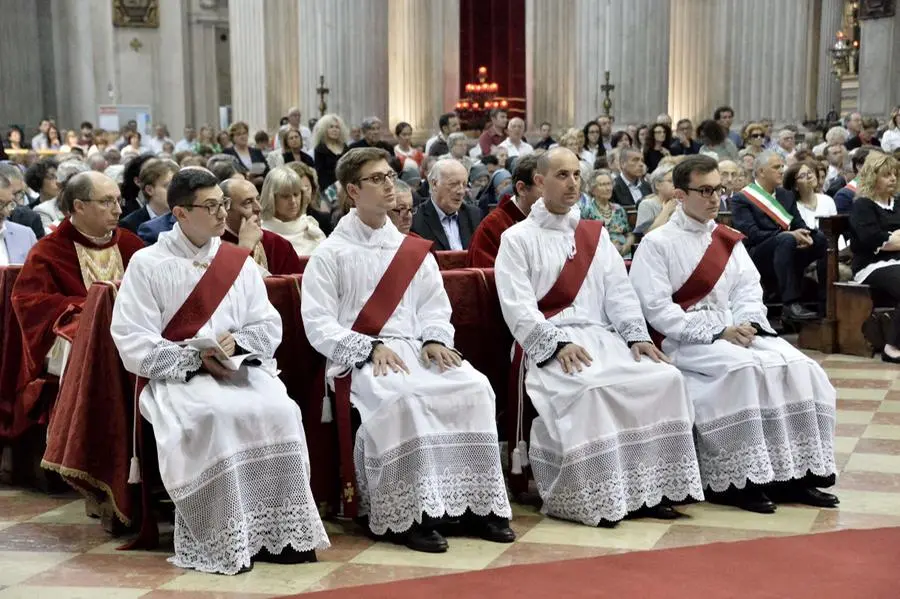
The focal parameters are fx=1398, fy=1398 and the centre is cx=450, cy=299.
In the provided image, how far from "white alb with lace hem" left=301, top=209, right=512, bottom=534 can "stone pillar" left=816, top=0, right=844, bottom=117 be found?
66.6ft

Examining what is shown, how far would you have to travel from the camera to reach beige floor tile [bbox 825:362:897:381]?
28.0 ft

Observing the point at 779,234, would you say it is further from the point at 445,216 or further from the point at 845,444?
the point at 845,444

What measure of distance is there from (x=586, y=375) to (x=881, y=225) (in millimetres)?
4614

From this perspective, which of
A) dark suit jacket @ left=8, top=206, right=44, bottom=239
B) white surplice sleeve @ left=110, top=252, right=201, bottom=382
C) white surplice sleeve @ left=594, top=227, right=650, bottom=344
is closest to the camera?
white surplice sleeve @ left=110, top=252, right=201, bottom=382

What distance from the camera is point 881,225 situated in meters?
9.26

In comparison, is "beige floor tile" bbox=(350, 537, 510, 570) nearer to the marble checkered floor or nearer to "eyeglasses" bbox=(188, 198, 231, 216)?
the marble checkered floor

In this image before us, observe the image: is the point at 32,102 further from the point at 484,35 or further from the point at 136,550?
the point at 136,550

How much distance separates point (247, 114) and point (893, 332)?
13.7m

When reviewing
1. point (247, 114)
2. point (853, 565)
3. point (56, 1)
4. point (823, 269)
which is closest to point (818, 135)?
point (823, 269)

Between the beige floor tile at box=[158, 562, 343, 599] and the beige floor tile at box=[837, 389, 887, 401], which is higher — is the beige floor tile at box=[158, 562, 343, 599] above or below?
above

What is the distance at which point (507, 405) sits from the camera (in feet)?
19.1

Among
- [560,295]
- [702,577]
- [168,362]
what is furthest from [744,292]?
[168,362]

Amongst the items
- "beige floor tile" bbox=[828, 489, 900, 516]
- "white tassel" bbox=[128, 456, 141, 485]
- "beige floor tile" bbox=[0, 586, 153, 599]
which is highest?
"white tassel" bbox=[128, 456, 141, 485]

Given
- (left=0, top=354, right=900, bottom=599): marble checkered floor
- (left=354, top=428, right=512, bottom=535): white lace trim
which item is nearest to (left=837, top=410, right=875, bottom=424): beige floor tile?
(left=0, top=354, right=900, bottom=599): marble checkered floor
